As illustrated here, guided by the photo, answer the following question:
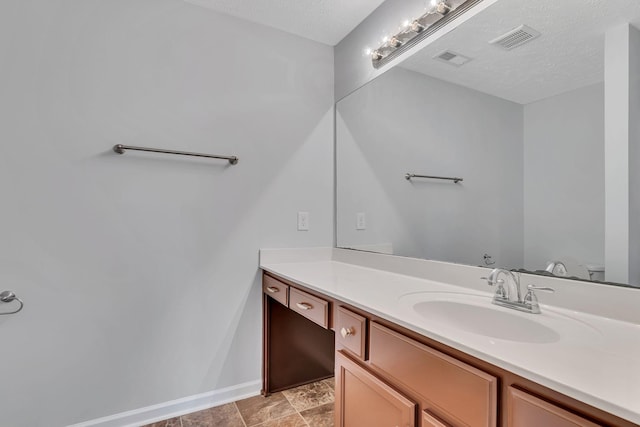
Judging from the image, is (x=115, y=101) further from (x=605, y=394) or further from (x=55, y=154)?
(x=605, y=394)

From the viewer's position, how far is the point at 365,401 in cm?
108

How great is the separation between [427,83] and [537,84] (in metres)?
0.56

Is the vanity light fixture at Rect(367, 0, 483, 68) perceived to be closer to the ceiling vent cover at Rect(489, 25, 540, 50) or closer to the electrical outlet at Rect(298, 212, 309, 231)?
the ceiling vent cover at Rect(489, 25, 540, 50)

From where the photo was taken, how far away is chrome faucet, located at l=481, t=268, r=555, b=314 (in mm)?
1017

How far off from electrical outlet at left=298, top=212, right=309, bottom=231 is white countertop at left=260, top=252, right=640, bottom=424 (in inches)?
30.0

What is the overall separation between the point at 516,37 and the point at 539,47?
0.10m

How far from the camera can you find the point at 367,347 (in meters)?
1.09

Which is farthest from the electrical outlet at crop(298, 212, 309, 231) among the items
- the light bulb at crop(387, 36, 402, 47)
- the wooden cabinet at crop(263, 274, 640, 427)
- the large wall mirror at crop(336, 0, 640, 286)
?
the light bulb at crop(387, 36, 402, 47)

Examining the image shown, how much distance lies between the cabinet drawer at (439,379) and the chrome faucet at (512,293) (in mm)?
394

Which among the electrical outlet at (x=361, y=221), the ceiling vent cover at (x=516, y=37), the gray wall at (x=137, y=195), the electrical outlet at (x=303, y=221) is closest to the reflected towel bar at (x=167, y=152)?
the gray wall at (x=137, y=195)

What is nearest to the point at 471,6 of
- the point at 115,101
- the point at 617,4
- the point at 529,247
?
the point at 617,4

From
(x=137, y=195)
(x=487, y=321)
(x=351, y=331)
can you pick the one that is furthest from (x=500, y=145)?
(x=137, y=195)

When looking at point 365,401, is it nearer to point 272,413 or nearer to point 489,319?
point 489,319

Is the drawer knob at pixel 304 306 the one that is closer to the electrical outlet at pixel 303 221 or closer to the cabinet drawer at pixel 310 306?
the cabinet drawer at pixel 310 306
